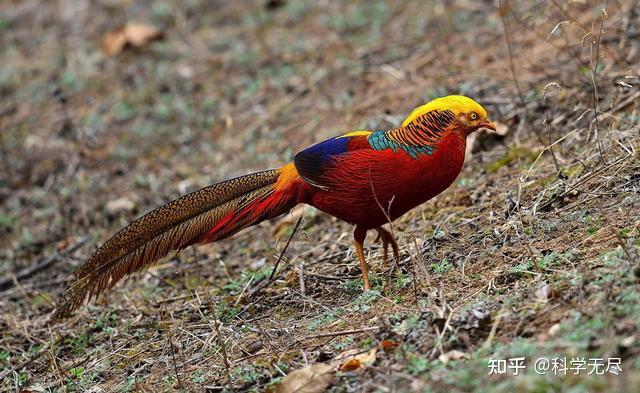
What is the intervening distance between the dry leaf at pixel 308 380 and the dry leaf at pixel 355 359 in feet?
0.21

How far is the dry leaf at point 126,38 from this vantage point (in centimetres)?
1008

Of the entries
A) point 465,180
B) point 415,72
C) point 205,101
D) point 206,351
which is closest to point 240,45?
point 205,101

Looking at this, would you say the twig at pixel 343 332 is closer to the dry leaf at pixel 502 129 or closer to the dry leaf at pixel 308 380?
the dry leaf at pixel 308 380

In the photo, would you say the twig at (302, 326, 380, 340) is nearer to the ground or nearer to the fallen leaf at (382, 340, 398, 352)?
the ground

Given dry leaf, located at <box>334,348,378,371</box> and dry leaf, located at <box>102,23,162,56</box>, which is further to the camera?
dry leaf, located at <box>102,23,162,56</box>

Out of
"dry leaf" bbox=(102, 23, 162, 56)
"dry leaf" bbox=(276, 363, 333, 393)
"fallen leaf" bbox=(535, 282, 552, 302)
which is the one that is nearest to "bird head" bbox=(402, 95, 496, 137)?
"fallen leaf" bbox=(535, 282, 552, 302)

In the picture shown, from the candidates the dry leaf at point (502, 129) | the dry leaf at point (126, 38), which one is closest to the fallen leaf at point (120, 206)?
the dry leaf at point (502, 129)

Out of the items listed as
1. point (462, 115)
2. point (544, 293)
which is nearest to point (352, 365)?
point (544, 293)

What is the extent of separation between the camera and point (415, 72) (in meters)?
7.72

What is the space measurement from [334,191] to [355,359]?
3.96 feet

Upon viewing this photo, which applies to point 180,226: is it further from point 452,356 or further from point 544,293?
point 544,293

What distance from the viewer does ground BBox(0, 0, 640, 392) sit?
3.49 metres

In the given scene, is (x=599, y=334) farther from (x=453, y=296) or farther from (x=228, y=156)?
(x=228, y=156)

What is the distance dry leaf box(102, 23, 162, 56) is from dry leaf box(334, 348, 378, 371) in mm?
7248
